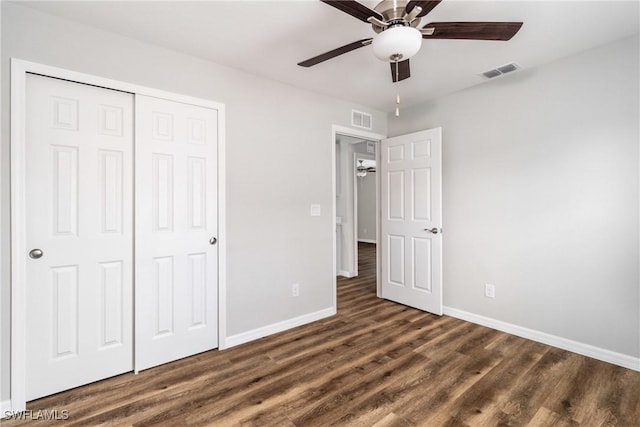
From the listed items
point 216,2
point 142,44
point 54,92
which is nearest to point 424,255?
point 216,2

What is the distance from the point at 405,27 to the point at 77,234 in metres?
2.41

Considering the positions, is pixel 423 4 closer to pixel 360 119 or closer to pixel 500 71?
pixel 500 71

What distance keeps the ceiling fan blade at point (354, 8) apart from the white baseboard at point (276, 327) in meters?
2.61

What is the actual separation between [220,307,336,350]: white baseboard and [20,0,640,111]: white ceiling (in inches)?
95.2

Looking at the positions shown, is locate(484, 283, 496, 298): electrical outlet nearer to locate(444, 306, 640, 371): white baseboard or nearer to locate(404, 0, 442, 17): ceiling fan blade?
locate(444, 306, 640, 371): white baseboard

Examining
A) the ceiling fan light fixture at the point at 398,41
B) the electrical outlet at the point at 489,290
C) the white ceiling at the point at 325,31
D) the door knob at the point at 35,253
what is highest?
the white ceiling at the point at 325,31

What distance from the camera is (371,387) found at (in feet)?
6.79

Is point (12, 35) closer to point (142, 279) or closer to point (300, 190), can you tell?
point (142, 279)

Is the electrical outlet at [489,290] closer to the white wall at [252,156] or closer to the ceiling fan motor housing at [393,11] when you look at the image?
the white wall at [252,156]

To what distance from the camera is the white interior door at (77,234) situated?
6.34ft

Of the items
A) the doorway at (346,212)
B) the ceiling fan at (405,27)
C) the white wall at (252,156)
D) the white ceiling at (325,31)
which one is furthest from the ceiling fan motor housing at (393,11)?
the doorway at (346,212)

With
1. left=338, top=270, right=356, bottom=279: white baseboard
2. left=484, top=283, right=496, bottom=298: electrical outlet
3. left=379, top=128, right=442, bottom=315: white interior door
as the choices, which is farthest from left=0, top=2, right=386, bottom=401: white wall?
left=338, top=270, right=356, bottom=279: white baseboard

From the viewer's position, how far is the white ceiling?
1885 mm

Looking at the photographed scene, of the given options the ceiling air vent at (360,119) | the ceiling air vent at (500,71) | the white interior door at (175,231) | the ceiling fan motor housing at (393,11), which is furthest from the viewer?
the ceiling air vent at (360,119)
